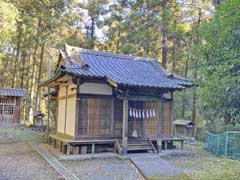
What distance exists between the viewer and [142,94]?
11.9 metres

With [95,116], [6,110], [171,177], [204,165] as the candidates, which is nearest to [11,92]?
[6,110]

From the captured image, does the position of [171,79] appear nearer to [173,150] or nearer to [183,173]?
[173,150]

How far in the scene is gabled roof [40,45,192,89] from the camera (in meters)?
A: 10.9

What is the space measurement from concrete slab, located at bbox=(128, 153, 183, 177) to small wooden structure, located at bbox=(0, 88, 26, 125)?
53.3ft

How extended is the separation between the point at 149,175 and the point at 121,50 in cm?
1419

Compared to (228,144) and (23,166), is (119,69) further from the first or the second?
(23,166)

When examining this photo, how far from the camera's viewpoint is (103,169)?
8875mm

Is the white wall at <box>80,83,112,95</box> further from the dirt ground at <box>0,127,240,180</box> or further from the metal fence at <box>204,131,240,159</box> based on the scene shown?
the metal fence at <box>204,131,240,159</box>

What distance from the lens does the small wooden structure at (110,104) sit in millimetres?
11094

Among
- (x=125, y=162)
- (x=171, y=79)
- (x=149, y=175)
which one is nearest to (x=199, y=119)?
(x=171, y=79)

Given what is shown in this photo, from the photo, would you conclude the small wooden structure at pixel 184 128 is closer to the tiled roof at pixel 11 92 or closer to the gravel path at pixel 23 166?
the gravel path at pixel 23 166

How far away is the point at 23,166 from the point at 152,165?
4.17 meters

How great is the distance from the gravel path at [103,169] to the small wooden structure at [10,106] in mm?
16205

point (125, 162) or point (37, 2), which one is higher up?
point (37, 2)
